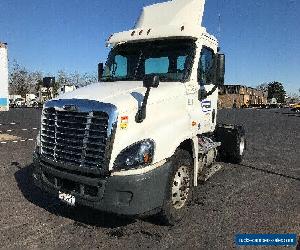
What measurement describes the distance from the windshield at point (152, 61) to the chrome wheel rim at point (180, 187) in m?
1.70

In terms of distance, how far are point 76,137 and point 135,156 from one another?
954 mm

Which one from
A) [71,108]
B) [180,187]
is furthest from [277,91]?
[71,108]

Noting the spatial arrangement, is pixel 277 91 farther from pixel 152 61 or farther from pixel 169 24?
pixel 152 61

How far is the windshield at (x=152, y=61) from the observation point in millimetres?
6418

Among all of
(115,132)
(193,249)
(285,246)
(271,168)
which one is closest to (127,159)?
(115,132)

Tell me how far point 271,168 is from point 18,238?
7378 millimetres

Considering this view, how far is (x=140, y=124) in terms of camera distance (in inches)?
197

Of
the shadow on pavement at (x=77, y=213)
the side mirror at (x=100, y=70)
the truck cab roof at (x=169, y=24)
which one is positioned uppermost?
the truck cab roof at (x=169, y=24)

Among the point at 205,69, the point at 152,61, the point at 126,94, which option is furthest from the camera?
the point at 205,69

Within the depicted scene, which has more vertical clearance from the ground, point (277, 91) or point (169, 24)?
point (277, 91)

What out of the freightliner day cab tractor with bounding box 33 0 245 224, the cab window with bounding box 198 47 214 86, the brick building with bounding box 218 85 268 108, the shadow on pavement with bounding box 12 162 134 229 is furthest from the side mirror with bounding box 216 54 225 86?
the brick building with bounding box 218 85 268 108

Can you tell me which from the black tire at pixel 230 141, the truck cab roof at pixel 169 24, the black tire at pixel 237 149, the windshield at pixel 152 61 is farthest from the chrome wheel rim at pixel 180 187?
the black tire at pixel 237 149

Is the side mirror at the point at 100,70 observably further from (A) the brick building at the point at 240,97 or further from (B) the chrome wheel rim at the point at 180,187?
(A) the brick building at the point at 240,97

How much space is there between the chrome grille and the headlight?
251 mm
